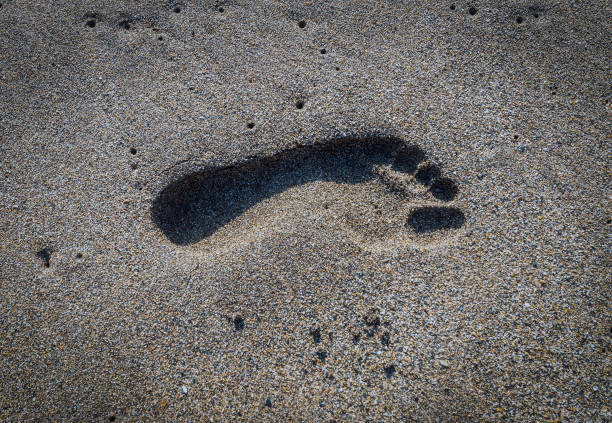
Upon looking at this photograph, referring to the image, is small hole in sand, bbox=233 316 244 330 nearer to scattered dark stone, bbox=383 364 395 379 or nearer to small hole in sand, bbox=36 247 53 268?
scattered dark stone, bbox=383 364 395 379

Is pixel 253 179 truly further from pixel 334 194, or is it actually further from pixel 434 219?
pixel 434 219

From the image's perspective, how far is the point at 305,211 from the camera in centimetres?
311

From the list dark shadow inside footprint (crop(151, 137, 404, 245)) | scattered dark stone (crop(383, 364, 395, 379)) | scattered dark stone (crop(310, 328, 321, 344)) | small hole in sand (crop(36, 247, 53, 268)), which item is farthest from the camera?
dark shadow inside footprint (crop(151, 137, 404, 245))

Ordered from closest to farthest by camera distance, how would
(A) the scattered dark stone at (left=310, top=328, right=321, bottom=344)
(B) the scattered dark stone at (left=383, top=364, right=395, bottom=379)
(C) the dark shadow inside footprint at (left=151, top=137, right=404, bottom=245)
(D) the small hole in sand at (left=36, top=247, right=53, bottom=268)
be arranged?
(B) the scattered dark stone at (left=383, top=364, right=395, bottom=379) → (A) the scattered dark stone at (left=310, top=328, right=321, bottom=344) → (D) the small hole in sand at (left=36, top=247, right=53, bottom=268) → (C) the dark shadow inside footprint at (left=151, top=137, right=404, bottom=245)

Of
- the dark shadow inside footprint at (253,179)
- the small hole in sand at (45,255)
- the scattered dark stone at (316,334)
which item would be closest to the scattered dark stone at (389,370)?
the scattered dark stone at (316,334)

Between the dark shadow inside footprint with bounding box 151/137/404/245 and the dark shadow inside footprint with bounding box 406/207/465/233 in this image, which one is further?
the dark shadow inside footprint with bounding box 151/137/404/245

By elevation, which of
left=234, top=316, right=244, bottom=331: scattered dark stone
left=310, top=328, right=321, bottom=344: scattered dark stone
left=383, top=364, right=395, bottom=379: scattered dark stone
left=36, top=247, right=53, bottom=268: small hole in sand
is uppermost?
left=383, top=364, right=395, bottom=379: scattered dark stone

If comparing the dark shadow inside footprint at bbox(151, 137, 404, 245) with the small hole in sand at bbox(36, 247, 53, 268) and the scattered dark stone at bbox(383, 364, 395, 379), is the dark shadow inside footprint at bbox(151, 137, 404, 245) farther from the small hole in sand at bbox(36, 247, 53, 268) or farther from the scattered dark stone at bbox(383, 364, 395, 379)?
the scattered dark stone at bbox(383, 364, 395, 379)

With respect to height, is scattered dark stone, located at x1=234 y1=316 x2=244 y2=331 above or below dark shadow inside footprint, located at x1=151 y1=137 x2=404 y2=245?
below

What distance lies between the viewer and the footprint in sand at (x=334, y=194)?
10.0ft

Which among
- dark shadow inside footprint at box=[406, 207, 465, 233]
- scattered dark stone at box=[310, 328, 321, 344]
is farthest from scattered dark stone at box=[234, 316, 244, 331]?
dark shadow inside footprint at box=[406, 207, 465, 233]

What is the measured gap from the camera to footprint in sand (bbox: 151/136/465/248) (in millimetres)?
3051

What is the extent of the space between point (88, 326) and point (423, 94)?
11.2 feet

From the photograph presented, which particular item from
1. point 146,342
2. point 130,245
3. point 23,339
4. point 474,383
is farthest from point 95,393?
point 474,383
